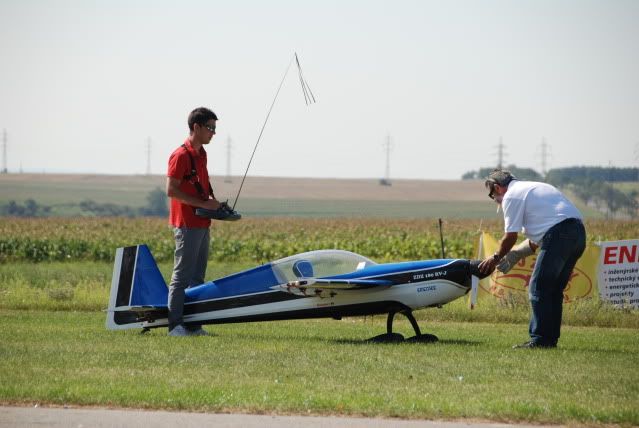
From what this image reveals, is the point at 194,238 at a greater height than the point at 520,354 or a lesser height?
greater

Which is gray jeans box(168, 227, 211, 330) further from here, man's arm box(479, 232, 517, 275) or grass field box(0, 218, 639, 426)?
man's arm box(479, 232, 517, 275)

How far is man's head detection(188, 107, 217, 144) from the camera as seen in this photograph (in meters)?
11.6

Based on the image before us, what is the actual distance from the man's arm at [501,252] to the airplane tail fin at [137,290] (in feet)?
11.9

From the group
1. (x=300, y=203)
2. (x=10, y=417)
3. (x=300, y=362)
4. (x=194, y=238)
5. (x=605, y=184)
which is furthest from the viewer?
(x=300, y=203)

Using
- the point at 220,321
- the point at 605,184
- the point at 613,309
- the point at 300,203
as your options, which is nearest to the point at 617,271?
the point at 613,309

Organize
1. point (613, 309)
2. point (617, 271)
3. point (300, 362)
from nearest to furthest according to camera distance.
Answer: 1. point (300, 362)
2. point (613, 309)
3. point (617, 271)

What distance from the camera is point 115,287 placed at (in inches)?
460

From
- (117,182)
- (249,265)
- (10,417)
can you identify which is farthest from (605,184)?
(117,182)

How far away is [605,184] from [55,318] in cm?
4252

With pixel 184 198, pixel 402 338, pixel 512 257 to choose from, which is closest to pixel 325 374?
Result: pixel 402 338

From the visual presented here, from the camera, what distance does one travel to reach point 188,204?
11398mm

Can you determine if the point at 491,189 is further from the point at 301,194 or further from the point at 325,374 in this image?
the point at 301,194

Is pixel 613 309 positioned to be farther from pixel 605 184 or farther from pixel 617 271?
pixel 605 184

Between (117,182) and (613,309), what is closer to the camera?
(613,309)
